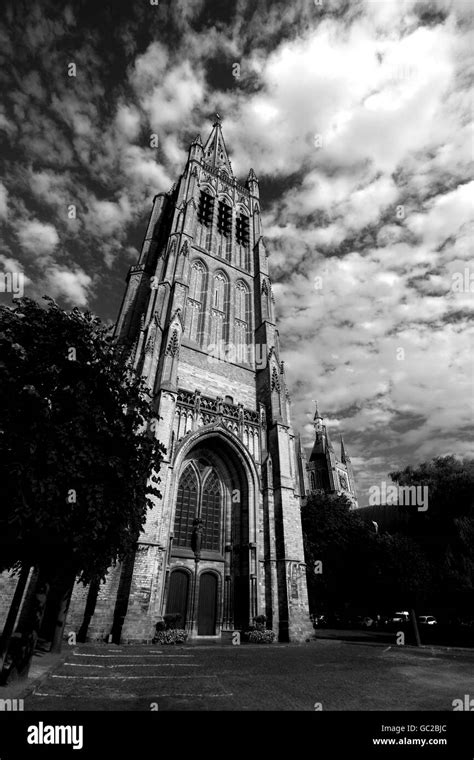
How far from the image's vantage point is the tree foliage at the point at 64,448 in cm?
643

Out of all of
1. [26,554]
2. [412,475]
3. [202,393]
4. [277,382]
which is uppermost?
[277,382]

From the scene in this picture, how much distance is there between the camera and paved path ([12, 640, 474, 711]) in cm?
596

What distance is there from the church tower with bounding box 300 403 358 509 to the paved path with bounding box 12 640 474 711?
58460 mm

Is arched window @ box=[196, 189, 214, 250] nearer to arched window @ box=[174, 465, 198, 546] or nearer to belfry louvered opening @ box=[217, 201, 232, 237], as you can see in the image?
belfry louvered opening @ box=[217, 201, 232, 237]

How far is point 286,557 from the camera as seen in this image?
18266 mm

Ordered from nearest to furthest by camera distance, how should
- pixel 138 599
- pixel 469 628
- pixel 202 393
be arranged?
1. pixel 138 599
2. pixel 469 628
3. pixel 202 393

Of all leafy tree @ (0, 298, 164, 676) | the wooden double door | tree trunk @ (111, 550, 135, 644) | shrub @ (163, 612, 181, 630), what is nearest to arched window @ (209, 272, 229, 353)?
the wooden double door

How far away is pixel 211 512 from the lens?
20.2 m

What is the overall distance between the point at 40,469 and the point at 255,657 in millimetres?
9728

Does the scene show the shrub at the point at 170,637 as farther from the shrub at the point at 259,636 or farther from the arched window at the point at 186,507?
the arched window at the point at 186,507

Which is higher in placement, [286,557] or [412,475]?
[412,475]

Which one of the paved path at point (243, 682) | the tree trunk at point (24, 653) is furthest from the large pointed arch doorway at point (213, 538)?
the tree trunk at point (24, 653)
